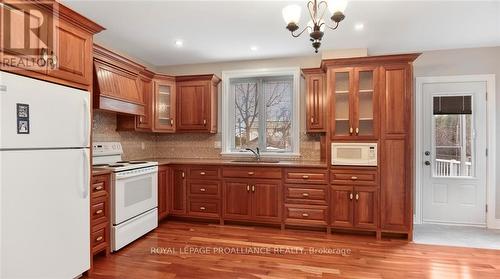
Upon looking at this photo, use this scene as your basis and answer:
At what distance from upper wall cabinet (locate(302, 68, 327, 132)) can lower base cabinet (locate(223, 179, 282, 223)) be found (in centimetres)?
99

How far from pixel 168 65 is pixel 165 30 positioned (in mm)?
1559

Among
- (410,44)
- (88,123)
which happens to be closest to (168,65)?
(88,123)

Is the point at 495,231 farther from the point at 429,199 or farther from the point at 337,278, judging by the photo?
the point at 337,278

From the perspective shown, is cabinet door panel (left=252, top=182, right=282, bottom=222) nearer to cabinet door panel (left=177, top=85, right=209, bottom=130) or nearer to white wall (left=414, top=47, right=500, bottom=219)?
cabinet door panel (left=177, top=85, right=209, bottom=130)

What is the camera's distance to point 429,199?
13.2 ft

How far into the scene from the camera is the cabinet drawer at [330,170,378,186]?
11.2 feet

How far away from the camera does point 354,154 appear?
137 inches

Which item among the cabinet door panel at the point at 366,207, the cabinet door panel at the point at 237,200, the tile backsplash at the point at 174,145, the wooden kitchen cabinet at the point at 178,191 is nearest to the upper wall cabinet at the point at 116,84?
the tile backsplash at the point at 174,145

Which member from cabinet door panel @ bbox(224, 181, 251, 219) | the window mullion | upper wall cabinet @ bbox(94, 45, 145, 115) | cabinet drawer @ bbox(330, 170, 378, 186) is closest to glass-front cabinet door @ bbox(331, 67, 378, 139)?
cabinet drawer @ bbox(330, 170, 378, 186)

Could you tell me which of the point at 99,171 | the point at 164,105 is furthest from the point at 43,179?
the point at 164,105

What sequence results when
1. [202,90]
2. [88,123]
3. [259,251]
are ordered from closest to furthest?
1. [88,123]
2. [259,251]
3. [202,90]

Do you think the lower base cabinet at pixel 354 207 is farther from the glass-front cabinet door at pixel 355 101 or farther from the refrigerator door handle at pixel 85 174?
the refrigerator door handle at pixel 85 174

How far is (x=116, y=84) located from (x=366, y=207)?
3.44 m

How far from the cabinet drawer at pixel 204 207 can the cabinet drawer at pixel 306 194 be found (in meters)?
1.03
